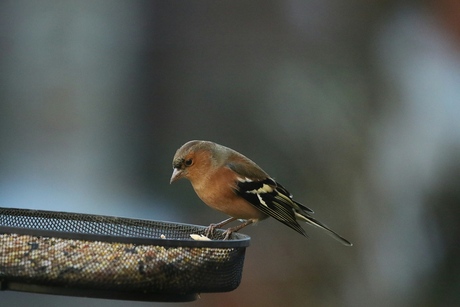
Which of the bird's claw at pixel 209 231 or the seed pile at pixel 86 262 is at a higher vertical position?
the seed pile at pixel 86 262

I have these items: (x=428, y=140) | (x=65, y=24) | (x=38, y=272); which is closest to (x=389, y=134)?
(x=428, y=140)

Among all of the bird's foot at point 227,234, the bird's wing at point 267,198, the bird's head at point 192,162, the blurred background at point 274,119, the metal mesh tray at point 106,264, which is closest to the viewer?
the metal mesh tray at point 106,264

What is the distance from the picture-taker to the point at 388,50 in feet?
29.0

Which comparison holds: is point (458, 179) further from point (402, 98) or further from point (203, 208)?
point (203, 208)

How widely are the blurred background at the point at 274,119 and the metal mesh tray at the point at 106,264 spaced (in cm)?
484

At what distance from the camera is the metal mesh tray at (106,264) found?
321 cm

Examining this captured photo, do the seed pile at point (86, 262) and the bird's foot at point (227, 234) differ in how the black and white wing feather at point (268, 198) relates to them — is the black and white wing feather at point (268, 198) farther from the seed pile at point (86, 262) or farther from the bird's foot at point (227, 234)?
the seed pile at point (86, 262)

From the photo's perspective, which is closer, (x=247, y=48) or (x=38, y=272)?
(x=38, y=272)

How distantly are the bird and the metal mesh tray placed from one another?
1.66m

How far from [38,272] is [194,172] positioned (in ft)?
6.80

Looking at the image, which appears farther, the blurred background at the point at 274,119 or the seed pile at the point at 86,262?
the blurred background at the point at 274,119

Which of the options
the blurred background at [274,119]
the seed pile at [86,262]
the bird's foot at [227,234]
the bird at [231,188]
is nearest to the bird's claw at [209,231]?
the bird's foot at [227,234]

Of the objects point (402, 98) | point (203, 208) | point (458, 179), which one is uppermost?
point (402, 98)

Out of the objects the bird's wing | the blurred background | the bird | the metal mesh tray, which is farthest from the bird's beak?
the blurred background
